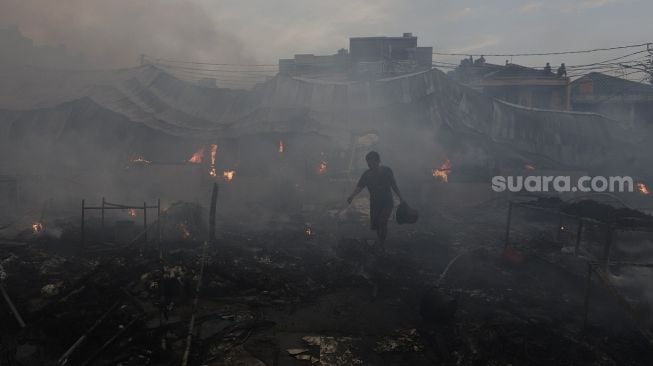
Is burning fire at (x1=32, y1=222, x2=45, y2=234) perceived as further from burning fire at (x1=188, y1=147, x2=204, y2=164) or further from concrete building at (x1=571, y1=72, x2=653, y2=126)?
concrete building at (x1=571, y1=72, x2=653, y2=126)

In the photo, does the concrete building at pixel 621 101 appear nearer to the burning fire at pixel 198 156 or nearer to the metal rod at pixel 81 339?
the burning fire at pixel 198 156

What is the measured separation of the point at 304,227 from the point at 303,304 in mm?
5103

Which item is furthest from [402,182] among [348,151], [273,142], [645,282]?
[645,282]

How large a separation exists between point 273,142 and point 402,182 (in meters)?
6.07

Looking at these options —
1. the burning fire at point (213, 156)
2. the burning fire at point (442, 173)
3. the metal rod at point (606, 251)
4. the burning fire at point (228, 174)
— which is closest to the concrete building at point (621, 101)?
the burning fire at point (442, 173)

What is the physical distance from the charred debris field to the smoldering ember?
4 cm

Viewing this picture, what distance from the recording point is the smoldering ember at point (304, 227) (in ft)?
14.8

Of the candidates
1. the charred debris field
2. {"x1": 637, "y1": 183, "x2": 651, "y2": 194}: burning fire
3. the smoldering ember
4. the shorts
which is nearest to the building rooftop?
the smoldering ember

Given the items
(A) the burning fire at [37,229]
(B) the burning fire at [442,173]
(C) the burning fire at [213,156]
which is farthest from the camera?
(C) the burning fire at [213,156]

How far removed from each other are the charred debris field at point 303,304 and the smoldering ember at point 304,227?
0.12 ft

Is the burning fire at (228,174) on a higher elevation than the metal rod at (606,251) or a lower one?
higher

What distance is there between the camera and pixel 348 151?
16.9m

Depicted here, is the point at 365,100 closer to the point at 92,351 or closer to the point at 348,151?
the point at 348,151

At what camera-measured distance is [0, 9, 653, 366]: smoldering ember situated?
4523 millimetres
